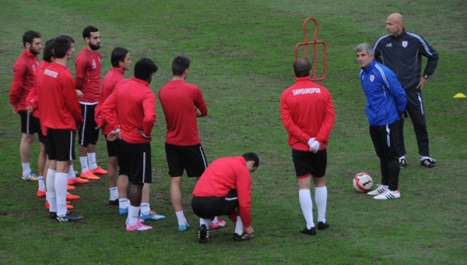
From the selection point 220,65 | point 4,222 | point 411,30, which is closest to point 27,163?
point 4,222

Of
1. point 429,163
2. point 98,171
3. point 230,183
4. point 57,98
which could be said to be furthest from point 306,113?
point 98,171

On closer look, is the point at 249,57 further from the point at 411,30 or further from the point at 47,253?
the point at 47,253

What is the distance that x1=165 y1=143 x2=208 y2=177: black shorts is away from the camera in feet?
29.2

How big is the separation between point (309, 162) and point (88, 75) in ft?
13.4

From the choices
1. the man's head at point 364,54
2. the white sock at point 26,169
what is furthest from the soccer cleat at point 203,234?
the white sock at point 26,169

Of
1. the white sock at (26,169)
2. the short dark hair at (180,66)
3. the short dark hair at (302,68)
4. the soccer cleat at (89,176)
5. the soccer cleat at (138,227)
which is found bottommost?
the soccer cleat at (89,176)

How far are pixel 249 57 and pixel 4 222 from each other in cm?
1054

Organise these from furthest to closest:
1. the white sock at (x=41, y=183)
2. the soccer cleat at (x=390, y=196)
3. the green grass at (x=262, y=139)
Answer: the white sock at (x=41, y=183) < the soccer cleat at (x=390, y=196) < the green grass at (x=262, y=139)

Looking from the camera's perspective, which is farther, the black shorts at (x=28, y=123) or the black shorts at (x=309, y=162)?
the black shorts at (x=28, y=123)

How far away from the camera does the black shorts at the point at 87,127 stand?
36.5 ft

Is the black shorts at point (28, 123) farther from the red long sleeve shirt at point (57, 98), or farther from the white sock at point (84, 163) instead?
the red long sleeve shirt at point (57, 98)

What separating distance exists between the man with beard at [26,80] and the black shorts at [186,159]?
8.90 ft

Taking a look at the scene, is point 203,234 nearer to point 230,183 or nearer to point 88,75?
point 230,183

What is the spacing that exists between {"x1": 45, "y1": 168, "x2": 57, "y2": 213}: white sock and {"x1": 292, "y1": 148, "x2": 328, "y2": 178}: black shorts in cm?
313
